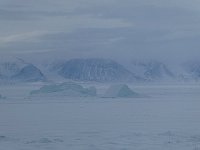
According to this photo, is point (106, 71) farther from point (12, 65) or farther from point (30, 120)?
point (30, 120)

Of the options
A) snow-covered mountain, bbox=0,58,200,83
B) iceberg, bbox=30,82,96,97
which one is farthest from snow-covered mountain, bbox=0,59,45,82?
iceberg, bbox=30,82,96,97

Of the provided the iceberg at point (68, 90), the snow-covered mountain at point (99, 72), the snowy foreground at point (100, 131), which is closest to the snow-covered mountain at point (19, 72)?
the snow-covered mountain at point (99, 72)

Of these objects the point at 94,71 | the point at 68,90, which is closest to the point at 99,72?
the point at 94,71

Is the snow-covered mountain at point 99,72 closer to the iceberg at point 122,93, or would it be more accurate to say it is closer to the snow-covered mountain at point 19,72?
the snow-covered mountain at point 19,72

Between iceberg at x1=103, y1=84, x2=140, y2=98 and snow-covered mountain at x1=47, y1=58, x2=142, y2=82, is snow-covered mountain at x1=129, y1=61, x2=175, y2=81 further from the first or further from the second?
iceberg at x1=103, y1=84, x2=140, y2=98

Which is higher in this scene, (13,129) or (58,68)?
(13,129)

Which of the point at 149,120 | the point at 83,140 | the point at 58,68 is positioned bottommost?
the point at 58,68

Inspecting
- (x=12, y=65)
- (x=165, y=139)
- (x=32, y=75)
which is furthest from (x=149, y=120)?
(x=12, y=65)
